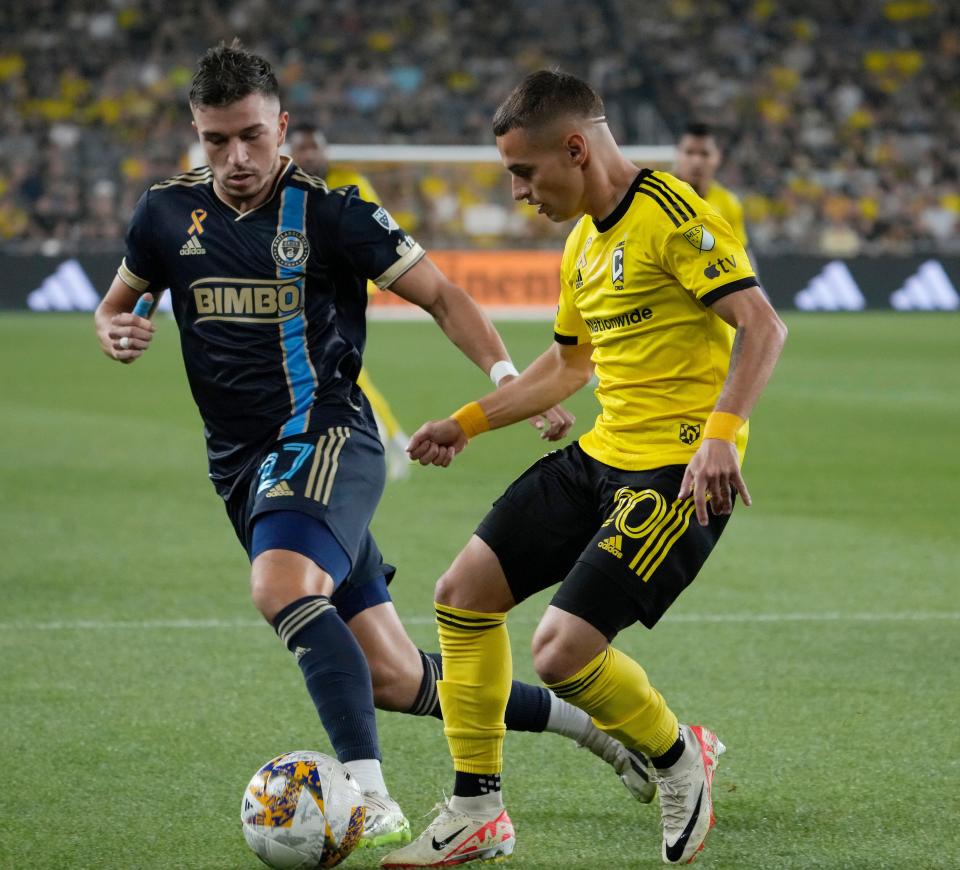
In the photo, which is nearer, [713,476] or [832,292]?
[713,476]

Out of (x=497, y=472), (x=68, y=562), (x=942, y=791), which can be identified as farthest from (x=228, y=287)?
(x=497, y=472)

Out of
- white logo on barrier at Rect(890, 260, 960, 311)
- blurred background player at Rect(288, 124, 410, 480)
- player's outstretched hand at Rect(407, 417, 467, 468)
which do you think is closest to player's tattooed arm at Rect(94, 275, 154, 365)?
player's outstretched hand at Rect(407, 417, 467, 468)

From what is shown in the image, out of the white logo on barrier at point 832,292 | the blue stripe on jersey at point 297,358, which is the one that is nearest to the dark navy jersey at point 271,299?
the blue stripe on jersey at point 297,358

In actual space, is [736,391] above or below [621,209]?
below

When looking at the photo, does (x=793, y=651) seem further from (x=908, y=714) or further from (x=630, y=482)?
(x=630, y=482)

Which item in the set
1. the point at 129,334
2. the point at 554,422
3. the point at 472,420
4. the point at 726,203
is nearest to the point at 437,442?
the point at 472,420

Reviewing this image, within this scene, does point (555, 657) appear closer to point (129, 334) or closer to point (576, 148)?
point (576, 148)

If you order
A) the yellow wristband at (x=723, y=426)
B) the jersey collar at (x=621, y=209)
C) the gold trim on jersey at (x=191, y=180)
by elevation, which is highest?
the jersey collar at (x=621, y=209)

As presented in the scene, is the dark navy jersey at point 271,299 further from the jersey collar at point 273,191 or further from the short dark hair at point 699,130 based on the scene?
the short dark hair at point 699,130

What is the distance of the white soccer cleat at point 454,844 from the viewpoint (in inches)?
157

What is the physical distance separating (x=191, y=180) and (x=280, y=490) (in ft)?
3.31

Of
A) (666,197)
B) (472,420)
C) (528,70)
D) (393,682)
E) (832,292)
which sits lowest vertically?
(832,292)

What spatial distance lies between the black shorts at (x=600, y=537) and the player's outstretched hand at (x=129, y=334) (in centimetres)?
107

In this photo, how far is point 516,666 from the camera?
6234 mm
